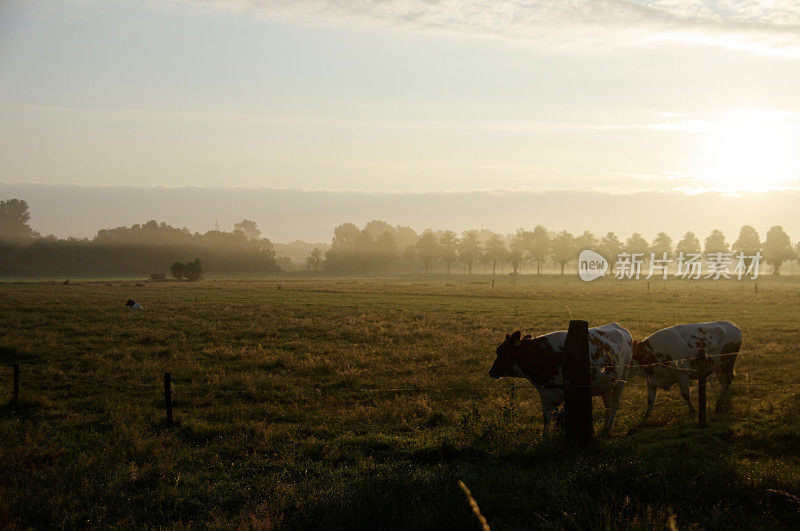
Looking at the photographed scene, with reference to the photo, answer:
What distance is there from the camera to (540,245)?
168375 mm

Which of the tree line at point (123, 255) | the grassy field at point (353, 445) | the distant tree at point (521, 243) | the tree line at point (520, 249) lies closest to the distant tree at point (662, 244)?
the tree line at point (520, 249)

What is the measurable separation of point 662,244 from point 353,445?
173892 mm

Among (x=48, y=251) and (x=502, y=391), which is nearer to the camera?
(x=502, y=391)

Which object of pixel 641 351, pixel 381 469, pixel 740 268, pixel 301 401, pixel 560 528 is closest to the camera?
pixel 560 528

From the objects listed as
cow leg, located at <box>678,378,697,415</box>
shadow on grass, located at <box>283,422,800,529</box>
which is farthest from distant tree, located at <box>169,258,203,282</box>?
shadow on grass, located at <box>283,422,800,529</box>

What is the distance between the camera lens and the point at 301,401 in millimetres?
13656

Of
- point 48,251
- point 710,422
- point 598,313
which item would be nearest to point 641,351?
point 710,422

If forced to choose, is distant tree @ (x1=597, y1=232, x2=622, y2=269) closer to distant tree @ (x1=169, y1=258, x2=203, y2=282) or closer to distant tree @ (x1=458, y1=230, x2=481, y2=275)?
distant tree @ (x1=458, y1=230, x2=481, y2=275)

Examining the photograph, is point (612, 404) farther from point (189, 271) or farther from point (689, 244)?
point (689, 244)

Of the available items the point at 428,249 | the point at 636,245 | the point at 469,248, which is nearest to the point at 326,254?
the point at 428,249

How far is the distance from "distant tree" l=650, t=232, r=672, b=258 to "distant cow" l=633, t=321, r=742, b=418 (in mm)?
162169

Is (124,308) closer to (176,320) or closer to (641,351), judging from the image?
(176,320)

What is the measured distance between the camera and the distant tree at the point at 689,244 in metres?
161

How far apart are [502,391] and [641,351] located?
12.7ft
